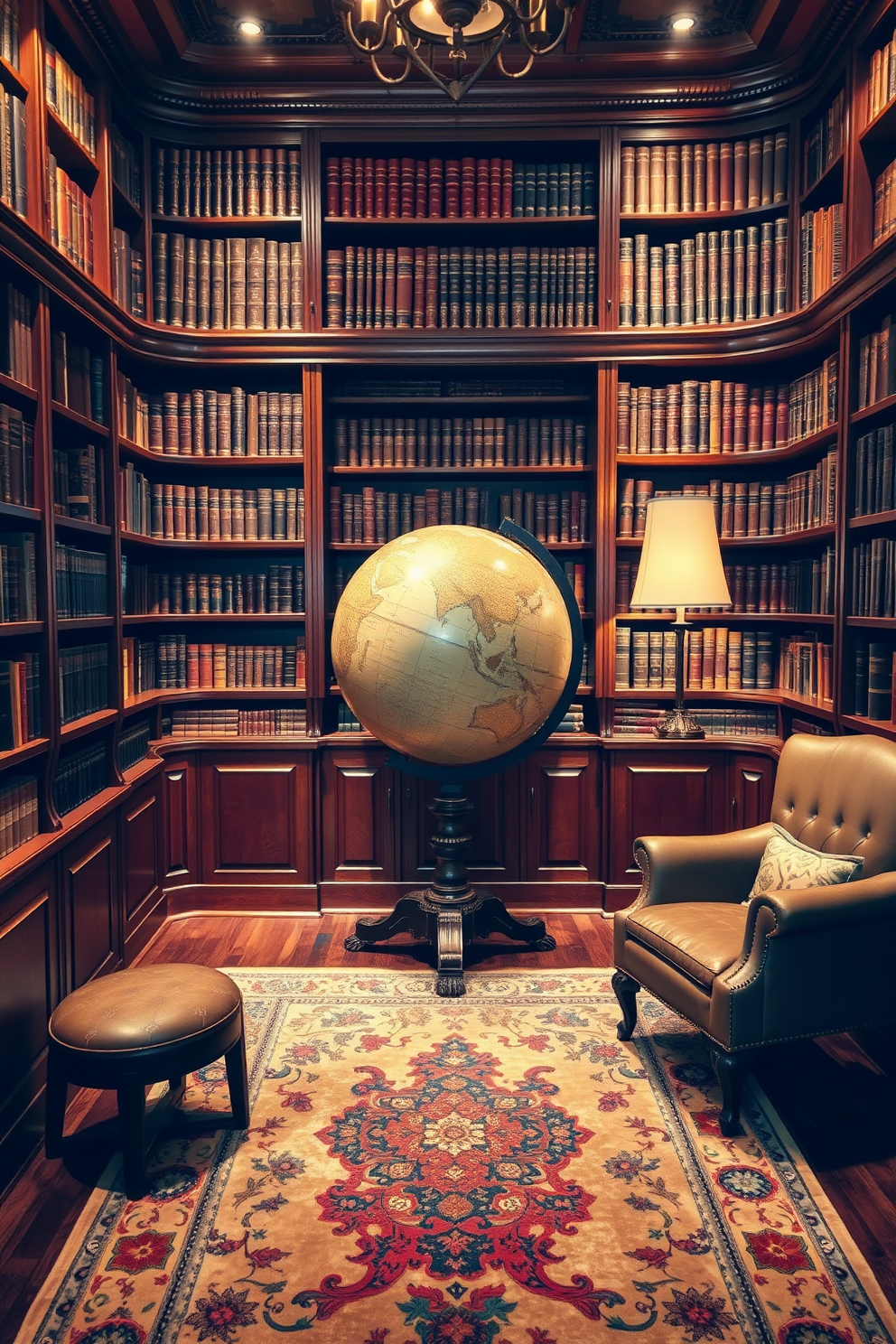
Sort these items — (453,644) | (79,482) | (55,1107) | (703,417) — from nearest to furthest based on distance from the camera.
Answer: (55,1107) → (453,644) → (79,482) → (703,417)

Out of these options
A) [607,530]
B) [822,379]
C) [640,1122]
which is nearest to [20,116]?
[607,530]

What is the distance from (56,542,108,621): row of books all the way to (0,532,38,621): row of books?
239 mm

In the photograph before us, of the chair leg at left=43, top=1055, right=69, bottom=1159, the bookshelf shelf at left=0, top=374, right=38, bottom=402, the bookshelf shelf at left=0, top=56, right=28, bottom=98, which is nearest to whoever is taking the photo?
the chair leg at left=43, top=1055, right=69, bottom=1159

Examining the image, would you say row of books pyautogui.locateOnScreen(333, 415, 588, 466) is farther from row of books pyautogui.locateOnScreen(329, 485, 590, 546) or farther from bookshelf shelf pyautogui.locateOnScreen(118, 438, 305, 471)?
bookshelf shelf pyautogui.locateOnScreen(118, 438, 305, 471)

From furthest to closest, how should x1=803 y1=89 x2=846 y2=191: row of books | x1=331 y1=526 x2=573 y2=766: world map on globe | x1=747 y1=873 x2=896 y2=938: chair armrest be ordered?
x1=803 y1=89 x2=846 y2=191: row of books
x1=331 y1=526 x2=573 y2=766: world map on globe
x1=747 y1=873 x2=896 y2=938: chair armrest

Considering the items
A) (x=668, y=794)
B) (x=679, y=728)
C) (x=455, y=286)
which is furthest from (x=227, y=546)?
(x=668, y=794)

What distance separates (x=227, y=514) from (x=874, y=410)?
2.90m

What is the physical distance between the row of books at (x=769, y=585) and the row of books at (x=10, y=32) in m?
3.16

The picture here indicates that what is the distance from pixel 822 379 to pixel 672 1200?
3259mm

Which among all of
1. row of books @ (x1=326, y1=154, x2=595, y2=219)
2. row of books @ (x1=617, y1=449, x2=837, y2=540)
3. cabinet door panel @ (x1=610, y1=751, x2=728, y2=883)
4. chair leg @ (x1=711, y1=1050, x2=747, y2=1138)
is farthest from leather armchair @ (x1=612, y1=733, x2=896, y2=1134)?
row of books @ (x1=326, y1=154, x2=595, y2=219)

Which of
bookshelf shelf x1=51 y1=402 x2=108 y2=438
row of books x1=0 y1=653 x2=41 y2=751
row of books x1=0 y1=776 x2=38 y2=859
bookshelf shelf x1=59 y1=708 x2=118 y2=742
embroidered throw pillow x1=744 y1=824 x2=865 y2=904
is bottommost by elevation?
embroidered throw pillow x1=744 y1=824 x2=865 y2=904

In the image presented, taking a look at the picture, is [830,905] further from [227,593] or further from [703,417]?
[227,593]

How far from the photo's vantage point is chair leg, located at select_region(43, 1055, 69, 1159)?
8.04ft

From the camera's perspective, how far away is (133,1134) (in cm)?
236
